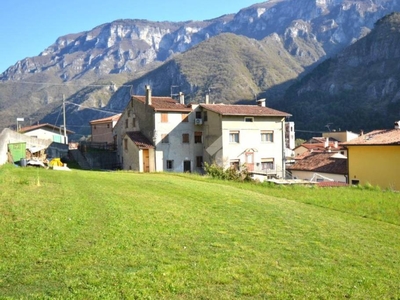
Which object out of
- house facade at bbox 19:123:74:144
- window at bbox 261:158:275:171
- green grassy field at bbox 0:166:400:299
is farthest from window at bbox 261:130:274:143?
house facade at bbox 19:123:74:144

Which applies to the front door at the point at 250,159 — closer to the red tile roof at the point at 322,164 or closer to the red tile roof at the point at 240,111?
the red tile roof at the point at 322,164

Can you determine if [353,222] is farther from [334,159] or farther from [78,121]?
[78,121]

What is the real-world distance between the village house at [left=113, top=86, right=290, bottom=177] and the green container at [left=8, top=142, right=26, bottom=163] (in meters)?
11.5

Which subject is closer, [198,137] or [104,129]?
[198,137]

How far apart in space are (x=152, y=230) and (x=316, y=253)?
13.6ft

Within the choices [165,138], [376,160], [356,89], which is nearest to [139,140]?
[165,138]

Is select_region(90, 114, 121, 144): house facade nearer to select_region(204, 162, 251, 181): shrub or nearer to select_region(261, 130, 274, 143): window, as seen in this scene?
select_region(261, 130, 274, 143): window

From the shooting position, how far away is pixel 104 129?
2376 inches

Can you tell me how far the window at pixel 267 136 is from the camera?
42409 mm

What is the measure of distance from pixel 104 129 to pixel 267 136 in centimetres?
2750

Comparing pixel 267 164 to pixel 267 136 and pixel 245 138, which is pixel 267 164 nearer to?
pixel 267 136

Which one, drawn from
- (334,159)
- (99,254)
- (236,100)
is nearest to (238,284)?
(99,254)

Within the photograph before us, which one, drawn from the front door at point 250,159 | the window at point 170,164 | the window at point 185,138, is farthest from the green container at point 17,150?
the front door at point 250,159

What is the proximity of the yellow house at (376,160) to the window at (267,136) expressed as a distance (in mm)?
12427
